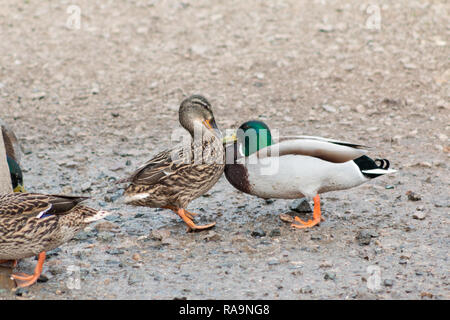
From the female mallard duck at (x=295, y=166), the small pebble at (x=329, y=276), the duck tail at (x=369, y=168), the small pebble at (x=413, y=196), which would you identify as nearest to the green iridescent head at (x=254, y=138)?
the female mallard duck at (x=295, y=166)

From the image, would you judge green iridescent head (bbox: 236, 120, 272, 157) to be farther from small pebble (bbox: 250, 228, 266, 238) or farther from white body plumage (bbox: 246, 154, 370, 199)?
small pebble (bbox: 250, 228, 266, 238)

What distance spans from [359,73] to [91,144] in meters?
3.82

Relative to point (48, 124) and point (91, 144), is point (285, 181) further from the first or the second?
point (48, 124)

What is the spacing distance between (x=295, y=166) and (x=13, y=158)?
9.54 feet

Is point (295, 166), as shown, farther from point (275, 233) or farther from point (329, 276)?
Result: point (329, 276)

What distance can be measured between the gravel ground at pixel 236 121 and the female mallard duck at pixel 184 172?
28cm

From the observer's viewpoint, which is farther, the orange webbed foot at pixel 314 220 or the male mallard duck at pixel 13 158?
the male mallard duck at pixel 13 158

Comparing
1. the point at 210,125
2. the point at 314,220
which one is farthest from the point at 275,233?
the point at 210,125

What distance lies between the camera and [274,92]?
8773 millimetres

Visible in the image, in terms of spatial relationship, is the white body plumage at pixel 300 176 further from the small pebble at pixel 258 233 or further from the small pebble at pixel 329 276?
the small pebble at pixel 329 276

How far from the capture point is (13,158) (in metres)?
6.46

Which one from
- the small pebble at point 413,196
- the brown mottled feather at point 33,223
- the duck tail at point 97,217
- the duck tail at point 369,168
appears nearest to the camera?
the brown mottled feather at point 33,223

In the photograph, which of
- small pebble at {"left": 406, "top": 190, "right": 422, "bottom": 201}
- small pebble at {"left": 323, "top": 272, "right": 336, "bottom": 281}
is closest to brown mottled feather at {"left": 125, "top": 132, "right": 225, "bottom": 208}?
small pebble at {"left": 323, "top": 272, "right": 336, "bottom": 281}

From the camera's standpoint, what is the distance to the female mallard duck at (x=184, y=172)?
537cm
